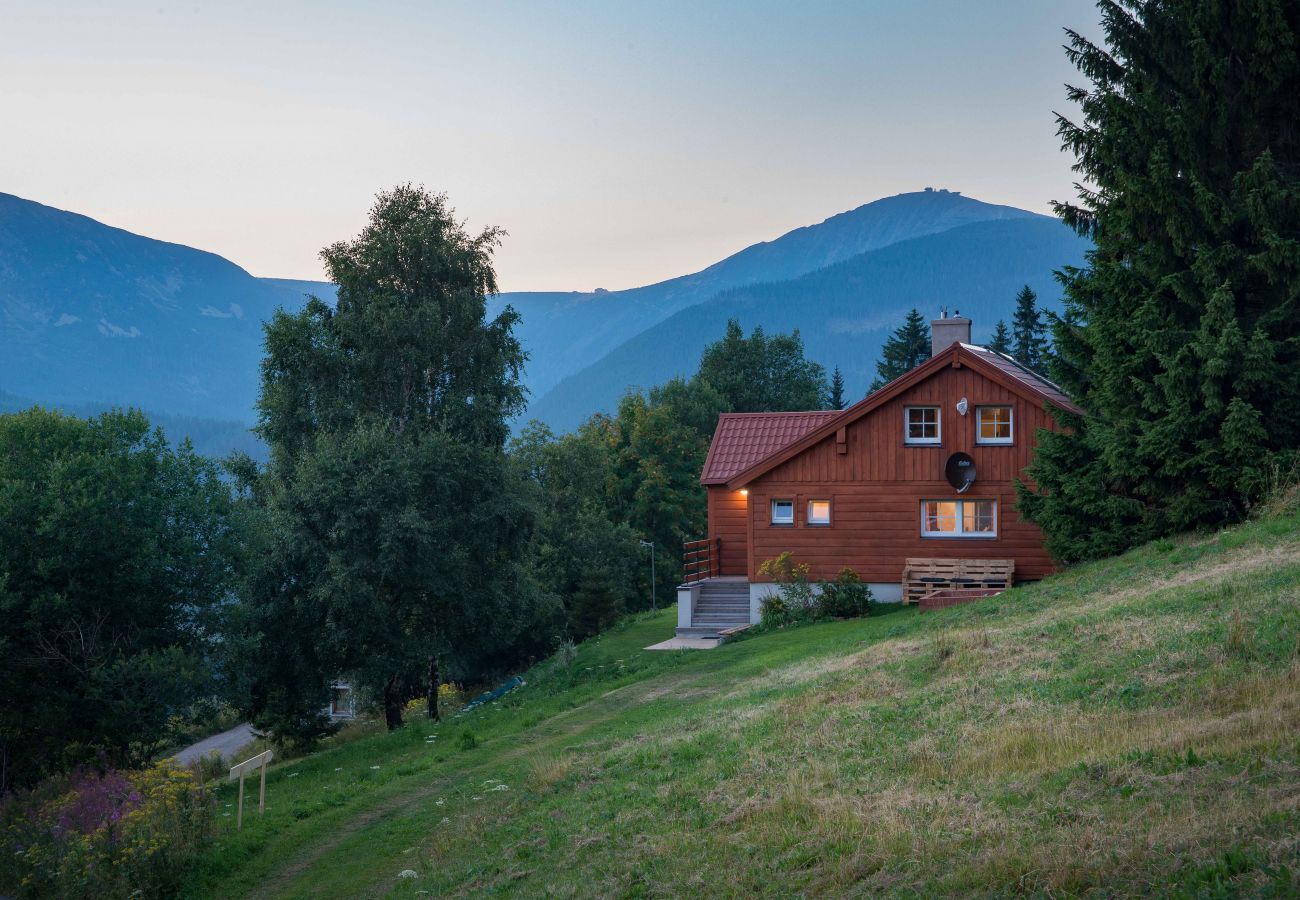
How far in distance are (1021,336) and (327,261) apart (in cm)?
6597

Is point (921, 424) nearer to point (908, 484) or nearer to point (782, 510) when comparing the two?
point (908, 484)

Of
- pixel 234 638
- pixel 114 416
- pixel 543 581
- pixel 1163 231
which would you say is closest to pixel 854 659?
pixel 1163 231

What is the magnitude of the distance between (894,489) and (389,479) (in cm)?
1550

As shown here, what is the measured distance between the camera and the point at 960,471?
32.2m

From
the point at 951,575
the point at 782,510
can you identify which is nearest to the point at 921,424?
the point at 951,575

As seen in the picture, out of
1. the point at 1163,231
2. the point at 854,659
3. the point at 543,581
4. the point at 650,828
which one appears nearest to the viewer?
the point at 650,828

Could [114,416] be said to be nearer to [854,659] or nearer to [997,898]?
[854,659]

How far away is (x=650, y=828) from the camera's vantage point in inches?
402

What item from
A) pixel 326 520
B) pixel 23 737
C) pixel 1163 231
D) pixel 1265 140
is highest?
pixel 1265 140

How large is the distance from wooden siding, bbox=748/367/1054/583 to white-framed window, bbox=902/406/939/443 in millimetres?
179

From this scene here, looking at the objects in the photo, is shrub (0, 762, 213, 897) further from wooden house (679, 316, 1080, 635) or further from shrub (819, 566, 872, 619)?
wooden house (679, 316, 1080, 635)

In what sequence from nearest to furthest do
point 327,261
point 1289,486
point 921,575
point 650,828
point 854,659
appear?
point 650,828 < point 854,659 < point 1289,486 < point 921,575 < point 327,261

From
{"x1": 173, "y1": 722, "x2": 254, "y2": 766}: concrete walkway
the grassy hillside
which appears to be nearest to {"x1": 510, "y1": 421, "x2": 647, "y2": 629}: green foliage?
{"x1": 173, "y1": 722, "x2": 254, "y2": 766}: concrete walkway

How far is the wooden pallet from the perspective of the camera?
30906 millimetres
